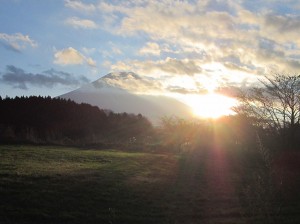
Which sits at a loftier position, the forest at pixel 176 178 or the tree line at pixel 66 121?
the tree line at pixel 66 121

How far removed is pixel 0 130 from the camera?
1261 inches

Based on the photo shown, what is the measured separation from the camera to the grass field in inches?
386

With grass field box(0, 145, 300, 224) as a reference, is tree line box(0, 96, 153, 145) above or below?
above

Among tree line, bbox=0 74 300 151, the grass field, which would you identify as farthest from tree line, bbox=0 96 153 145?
the grass field

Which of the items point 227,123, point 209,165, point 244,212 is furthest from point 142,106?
point 244,212

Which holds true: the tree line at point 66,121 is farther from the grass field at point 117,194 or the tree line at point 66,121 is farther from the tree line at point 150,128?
the grass field at point 117,194

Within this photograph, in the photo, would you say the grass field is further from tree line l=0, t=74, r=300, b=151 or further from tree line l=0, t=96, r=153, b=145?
tree line l=0, t=96, r=153, b=145

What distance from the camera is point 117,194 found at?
39.6 feet

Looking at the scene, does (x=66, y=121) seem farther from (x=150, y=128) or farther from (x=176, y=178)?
(x=176, y=178)

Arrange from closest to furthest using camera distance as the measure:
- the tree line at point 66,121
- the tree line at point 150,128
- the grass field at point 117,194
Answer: the grass field at point 117,194 → the tree line at point 150,128 → the tree line at point 66,121

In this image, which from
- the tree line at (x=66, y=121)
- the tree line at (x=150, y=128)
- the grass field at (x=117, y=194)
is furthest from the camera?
the tree line at (x=66, y=121)

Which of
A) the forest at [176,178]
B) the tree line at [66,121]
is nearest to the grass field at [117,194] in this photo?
the forest at [176,178]

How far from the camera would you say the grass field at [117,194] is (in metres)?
9.80

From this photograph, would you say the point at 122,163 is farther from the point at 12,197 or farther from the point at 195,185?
the point at 12,197
